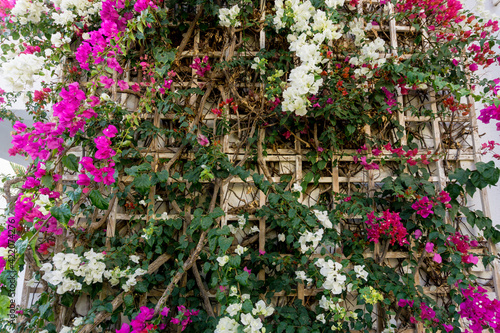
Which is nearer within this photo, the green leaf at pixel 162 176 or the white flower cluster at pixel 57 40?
the green leaf at pixel 162 176

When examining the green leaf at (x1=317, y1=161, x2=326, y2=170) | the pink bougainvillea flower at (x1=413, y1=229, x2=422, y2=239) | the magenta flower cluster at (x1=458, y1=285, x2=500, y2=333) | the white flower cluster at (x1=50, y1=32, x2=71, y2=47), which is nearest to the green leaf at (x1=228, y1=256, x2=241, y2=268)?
the green leaf at (x1=317, y1=161, x2=326, y2=170)

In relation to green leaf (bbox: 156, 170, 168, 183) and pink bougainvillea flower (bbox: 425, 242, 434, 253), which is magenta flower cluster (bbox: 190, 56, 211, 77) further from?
pink bougainvillea flower (bbox: 425, 242, 434, 253)

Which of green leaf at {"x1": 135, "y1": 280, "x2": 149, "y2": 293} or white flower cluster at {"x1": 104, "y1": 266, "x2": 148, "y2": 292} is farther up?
white flower cluster at {"x1": 104, "y1": 266, "x2": 148, "y2": 292}

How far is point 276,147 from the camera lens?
1.93 metres

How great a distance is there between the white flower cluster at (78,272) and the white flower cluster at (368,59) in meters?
1.59

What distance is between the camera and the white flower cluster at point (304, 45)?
1.57m

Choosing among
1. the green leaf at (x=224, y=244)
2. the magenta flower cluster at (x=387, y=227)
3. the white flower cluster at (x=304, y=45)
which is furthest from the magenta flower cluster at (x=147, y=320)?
the white flower cluster at (x=304, y=45)

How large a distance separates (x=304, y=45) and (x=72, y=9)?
52.8 inches

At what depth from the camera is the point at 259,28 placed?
2016mm

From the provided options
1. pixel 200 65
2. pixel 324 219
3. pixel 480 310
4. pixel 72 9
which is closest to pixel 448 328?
pixel 480 310

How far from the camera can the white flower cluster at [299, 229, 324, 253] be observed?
5.01ft

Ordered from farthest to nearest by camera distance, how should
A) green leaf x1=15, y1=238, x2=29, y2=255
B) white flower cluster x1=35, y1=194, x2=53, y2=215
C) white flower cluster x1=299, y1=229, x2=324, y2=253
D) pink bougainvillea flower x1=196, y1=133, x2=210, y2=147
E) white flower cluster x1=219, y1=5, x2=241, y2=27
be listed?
white flower cluster x1=219, y1=5, x2=241, y2=27, pink bougainvillea flower x1=196, y1=133, x2=210, y2=147, white flower cluster x1=299, y1=229, x2=324, y2=253, white flower cluster x1=35, y1=194, x2=53, y2=215, green leaf x1=15, y1=238, x2=29, y2=255

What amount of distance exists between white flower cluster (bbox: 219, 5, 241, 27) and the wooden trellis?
116 mm

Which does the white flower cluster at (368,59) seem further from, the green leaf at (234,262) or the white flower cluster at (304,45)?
the green leaf at (234,262)
